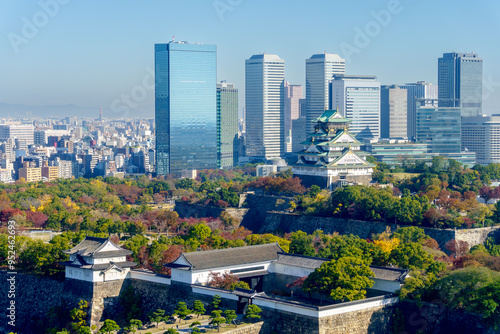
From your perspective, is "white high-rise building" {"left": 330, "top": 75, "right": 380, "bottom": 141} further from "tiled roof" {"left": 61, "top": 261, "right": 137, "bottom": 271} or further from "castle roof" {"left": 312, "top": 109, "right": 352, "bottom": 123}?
"tiled roof" {"left": 61, "top": 261, "right": 137, "bottom": 271}

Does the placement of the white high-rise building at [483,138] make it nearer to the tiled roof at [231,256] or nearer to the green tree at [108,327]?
the tiled roof at [231,256]

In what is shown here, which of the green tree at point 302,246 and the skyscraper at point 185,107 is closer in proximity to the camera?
the green tree at point 302,246

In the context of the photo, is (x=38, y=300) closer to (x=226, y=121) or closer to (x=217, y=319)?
(x=217, y=319)

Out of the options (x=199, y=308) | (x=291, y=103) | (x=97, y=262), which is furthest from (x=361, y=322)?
(x=291, y=103)

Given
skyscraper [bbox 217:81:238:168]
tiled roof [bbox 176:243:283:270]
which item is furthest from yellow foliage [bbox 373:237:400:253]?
skyscraper [bbox 217:81:238:168]

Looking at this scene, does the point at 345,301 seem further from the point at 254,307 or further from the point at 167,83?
the point at 167,83

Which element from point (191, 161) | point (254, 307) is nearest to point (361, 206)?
point (254, 307)

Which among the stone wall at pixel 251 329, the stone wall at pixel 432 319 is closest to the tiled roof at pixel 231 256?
the stone wall at pixel 251 329
